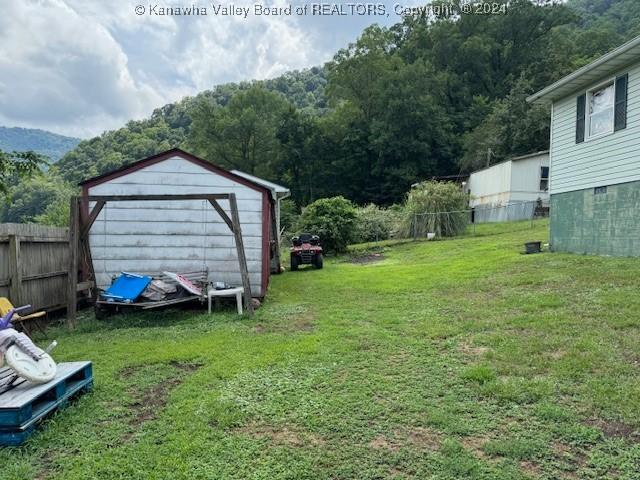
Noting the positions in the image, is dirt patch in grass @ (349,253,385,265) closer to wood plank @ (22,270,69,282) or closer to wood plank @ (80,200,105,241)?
wood plank @ (80,200,105,241)

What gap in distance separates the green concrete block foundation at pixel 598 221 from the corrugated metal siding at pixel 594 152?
0.80 ft

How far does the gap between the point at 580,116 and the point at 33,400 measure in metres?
11.7

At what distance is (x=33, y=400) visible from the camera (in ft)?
9.69

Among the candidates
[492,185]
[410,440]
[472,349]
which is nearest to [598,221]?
[472,349]

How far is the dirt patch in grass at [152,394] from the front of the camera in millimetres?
3258

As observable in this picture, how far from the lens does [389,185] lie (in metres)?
36.7

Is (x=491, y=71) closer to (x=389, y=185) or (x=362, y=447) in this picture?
(x=389, y=185)

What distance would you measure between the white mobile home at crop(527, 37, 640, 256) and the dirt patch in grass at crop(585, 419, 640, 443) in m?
7.00

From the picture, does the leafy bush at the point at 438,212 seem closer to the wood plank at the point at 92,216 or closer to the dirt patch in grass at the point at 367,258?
the dirt patch in grass at the point at 367,258

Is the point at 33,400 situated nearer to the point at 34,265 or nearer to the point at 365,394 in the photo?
the point at 365,394

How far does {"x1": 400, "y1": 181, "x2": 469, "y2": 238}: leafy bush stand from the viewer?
18953 millimetres

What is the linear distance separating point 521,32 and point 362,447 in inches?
1891

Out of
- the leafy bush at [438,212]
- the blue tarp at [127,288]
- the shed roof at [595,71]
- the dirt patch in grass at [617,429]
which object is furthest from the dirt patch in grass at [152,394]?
the leafy bush at [438,212]

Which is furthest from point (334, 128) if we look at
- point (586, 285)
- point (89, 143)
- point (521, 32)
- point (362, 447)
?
A: point (362, 447)
